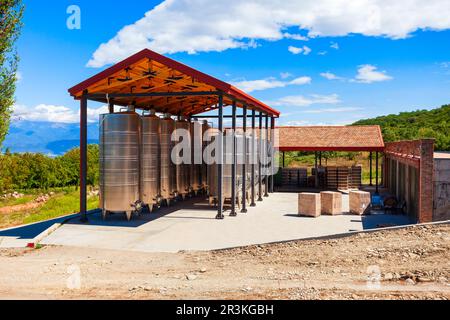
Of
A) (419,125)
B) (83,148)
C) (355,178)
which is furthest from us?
(419,125)

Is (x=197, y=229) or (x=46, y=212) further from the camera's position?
(x=46, y=212)

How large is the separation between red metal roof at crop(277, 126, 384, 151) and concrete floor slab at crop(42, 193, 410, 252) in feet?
32.3

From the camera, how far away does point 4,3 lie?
21.1 m

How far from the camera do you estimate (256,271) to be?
9.96m

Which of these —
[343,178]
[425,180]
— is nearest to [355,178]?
[343,178]

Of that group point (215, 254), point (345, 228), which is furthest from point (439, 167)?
point (215, 254)

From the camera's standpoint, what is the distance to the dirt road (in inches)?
333

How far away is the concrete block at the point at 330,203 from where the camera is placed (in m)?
18.5

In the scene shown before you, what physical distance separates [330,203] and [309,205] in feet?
3.52

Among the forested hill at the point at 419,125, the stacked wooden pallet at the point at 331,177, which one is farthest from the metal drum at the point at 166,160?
the forested hill at the point at 419,125

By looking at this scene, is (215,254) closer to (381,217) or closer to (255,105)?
(381,217)

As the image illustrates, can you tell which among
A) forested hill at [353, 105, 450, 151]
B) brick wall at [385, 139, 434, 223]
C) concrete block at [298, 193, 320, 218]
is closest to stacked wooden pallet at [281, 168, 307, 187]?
concrete block at [298, 193, 320, 218]

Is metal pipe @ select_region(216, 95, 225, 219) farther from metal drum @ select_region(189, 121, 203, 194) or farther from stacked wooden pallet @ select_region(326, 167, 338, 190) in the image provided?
stacked wooden pallet @ select_region(326, 167, 338, 190)

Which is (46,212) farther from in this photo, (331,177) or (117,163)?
(331,177)
